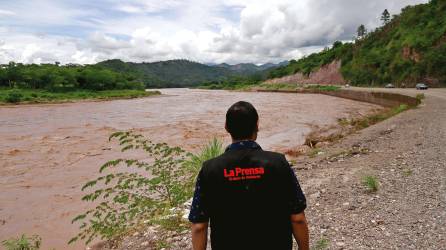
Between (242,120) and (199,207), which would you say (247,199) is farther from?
(242,120)

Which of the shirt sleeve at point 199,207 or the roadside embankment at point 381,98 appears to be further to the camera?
the roadside embankment at point 381,98

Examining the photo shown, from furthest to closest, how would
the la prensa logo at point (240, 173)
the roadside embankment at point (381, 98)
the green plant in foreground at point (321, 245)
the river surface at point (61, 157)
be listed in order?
the roadside embankment at point (381, 98) < the river surface at point (61, 157) < the green plant in foreground at point (321, 245) < the la prensa logo at point (240, 173)

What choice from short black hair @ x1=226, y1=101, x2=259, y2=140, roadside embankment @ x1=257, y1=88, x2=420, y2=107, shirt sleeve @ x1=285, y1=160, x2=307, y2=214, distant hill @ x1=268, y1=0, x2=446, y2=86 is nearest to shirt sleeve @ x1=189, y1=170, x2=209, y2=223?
short black hair @ x1=226, y1=101, x2=259, y2=140

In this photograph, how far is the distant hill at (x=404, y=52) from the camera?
63438 mm

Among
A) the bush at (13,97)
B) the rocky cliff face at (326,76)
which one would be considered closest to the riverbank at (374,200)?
the bush at (13,97)

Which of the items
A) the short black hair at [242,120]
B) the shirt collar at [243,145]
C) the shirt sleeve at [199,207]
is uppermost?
the short black hair at [242,120]

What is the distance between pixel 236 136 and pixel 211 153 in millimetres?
8150

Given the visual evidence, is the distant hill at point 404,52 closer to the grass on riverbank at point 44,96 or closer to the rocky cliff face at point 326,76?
the rocky cliff face at point 326,76

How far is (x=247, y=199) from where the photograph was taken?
280 cm

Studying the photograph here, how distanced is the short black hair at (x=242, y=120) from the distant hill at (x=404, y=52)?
6607 centimetres

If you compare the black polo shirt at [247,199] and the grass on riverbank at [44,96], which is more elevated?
the black polo shirt at [247,199]

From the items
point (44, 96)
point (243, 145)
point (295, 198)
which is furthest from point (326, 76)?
point (243, 145)

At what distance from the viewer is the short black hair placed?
112 inches

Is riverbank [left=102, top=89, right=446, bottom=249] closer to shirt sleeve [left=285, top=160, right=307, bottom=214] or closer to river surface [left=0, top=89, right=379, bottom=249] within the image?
shirt sleeve [left=285, top=160, right=307, bottom=214]
